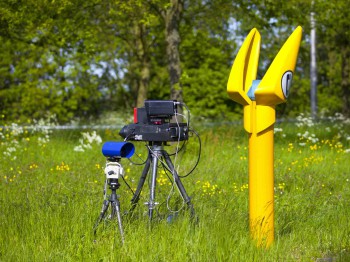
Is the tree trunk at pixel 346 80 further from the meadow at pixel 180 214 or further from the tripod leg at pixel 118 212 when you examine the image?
the tripod leg at pixel 118 212

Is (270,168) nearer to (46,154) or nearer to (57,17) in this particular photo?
(46,154)

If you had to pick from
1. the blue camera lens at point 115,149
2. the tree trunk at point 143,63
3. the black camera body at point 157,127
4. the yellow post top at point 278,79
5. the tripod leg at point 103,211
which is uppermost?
the tree trunk at point 143,63

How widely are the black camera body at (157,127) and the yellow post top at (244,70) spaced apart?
55 centimetres

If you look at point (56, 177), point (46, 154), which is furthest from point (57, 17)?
point (56, 177)

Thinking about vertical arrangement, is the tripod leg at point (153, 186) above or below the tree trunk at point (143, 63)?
below

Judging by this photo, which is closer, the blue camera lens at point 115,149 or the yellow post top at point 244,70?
the blue camera lens at point 115,149

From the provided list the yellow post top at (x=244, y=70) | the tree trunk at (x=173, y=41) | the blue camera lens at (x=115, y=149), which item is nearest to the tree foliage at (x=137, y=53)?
the tree trunk at (x=173, y=41)

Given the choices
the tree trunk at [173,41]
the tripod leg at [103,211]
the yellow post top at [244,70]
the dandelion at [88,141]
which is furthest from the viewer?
the tree trunk at [173,41]

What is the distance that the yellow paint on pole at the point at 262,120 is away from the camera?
20.1 feet

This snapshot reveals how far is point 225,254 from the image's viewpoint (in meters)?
5.61

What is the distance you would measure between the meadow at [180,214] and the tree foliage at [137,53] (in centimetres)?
379

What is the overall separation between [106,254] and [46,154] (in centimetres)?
800

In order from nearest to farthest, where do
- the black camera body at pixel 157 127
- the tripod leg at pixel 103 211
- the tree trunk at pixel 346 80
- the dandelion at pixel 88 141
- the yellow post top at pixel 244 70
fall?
1. the tripod leg at pixel 103 211
2. the black camera body at pixel 157 127
3. the yellow post top at pixel 244 70
4. the dandelion at pixel 88 141
5. the tree trunk at pixel 346 80

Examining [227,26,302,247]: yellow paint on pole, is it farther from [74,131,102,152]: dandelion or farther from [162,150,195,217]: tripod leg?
[74,131,102,152]: dandelion
